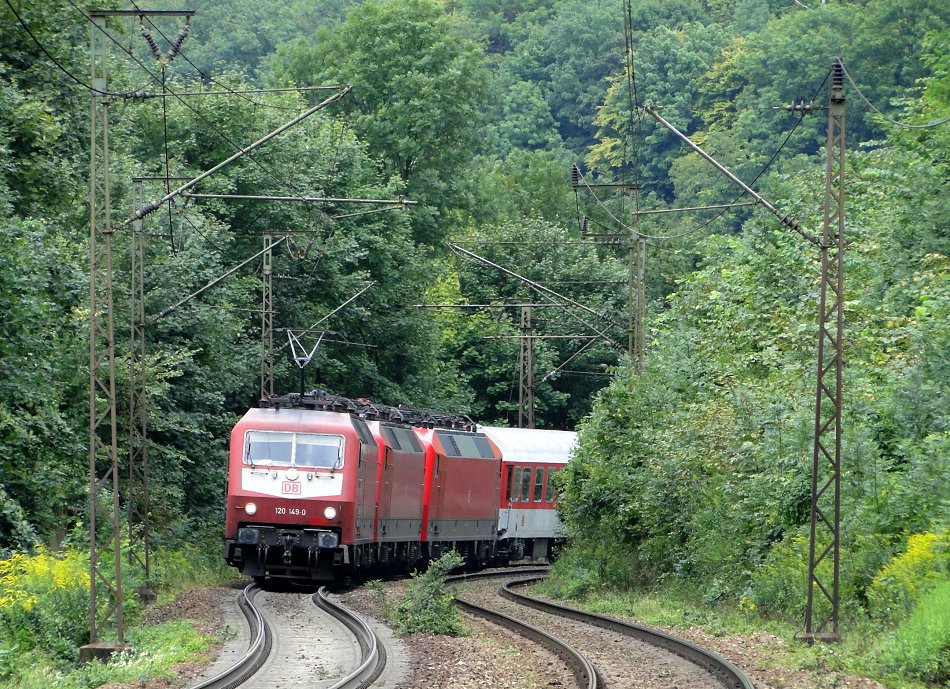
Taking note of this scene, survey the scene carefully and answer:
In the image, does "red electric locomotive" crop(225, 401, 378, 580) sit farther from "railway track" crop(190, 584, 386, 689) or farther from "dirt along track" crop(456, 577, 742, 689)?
"railway track" crop(190, 584, 386, 689)

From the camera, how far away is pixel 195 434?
31812mm

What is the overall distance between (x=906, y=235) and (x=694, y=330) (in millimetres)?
6679

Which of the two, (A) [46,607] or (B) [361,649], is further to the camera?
(B) [361,649]

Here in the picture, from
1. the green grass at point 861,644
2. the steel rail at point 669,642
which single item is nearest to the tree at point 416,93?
the steel rail at point 669,642

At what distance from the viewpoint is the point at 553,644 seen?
17547 mm

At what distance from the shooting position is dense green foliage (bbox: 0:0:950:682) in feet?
71.1

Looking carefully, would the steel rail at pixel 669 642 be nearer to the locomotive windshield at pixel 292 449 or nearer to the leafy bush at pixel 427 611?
the leafy bush at pixel 427 611

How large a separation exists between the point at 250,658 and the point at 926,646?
6943mm

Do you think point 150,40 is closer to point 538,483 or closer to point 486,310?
point 538,483

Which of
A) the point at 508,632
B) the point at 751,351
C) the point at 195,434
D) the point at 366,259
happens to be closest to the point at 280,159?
the point at 366,259

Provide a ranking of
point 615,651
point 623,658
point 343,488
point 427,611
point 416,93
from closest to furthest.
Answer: point 623,658
point 615,651
point 427,611
point 343,488
point 416,93

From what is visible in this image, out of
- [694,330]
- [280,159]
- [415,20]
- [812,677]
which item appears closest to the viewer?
[812,677]

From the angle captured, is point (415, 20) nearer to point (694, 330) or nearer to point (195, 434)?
point (694, 330)

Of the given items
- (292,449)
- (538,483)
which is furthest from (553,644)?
(538,483)
